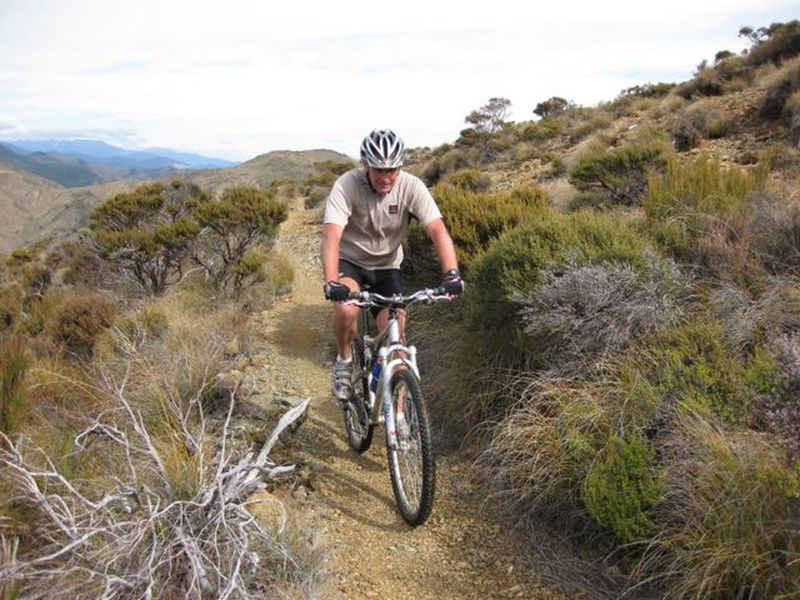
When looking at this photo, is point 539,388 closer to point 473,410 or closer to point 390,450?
point 473,410

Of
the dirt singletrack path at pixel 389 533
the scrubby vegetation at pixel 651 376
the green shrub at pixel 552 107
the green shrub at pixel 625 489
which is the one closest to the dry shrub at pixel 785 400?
the scrubby vegetation at pixel 651 376

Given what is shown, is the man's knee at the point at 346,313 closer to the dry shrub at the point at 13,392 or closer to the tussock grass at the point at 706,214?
the dry shrub at the point at 13,392

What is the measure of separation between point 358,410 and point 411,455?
0.97m

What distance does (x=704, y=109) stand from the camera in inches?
608

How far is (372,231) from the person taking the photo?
4680mm

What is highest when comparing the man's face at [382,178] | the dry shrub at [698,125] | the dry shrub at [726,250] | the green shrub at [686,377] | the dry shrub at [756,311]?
the dry shrub at [698,125]

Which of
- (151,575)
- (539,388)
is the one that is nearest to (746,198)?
(539,388)

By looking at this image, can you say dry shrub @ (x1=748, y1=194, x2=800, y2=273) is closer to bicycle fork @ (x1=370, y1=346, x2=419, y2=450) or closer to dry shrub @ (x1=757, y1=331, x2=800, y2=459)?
dry shrub @ (x1=757, y1=331, x2=800, y2=459)

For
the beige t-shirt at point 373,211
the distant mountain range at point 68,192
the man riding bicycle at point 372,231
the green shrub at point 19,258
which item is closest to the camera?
the man riding bicycle at point 372,231

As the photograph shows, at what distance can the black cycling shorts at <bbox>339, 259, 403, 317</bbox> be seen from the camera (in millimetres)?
4785

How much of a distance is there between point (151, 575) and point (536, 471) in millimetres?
2231

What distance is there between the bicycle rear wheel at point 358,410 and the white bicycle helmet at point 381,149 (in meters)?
1.55

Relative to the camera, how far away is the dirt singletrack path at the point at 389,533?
3.40m

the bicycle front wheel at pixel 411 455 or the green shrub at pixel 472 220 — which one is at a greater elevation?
the green shrub at pixel 472 220
